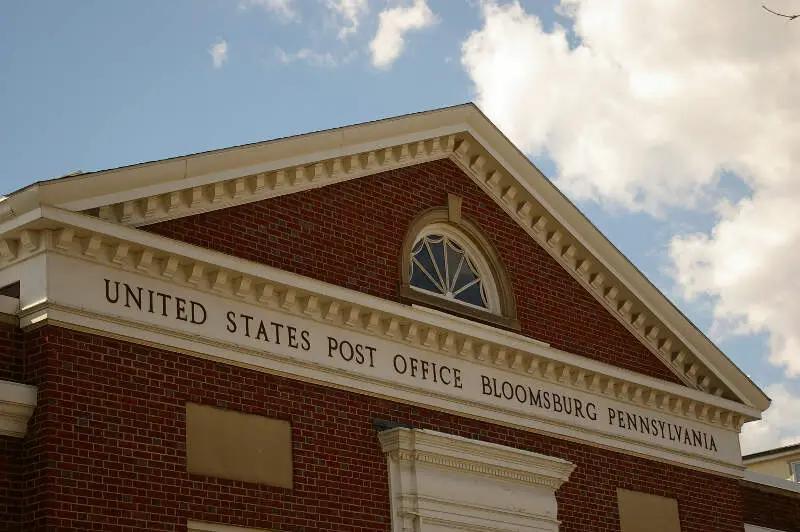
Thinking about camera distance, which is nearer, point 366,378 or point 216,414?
point 216,414

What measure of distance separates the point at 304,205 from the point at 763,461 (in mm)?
22976

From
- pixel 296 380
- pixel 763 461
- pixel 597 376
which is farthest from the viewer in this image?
pixel 763 461

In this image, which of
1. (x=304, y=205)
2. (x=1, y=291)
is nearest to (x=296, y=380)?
(x=304, y=205)

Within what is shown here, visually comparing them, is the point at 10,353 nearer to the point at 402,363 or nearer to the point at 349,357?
the point at 349,357

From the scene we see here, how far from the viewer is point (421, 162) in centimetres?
1973

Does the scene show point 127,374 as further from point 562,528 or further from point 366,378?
point 562,528

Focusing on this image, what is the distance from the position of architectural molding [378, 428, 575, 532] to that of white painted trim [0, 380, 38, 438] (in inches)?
191

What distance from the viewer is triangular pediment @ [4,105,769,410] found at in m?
15.3

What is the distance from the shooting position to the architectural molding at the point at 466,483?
1725 cm

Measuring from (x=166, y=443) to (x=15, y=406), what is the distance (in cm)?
176

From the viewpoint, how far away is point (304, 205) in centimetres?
1764

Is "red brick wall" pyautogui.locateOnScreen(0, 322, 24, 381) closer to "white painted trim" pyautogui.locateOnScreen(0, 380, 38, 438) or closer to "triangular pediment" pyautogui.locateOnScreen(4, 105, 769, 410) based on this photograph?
"white painted trim" pyautogui.locateOnScreen(0, 380, 38, 438)

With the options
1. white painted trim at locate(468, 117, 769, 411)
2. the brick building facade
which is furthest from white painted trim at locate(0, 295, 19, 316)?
white painted trim at locate(468, 117, 769, 411)

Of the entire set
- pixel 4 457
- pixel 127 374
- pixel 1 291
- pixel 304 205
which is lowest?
pixel 4 457
